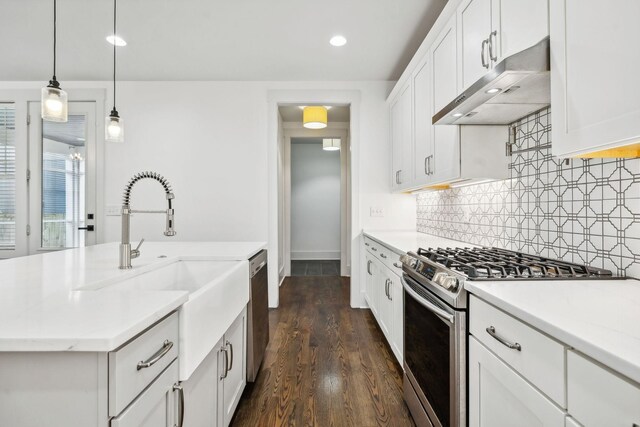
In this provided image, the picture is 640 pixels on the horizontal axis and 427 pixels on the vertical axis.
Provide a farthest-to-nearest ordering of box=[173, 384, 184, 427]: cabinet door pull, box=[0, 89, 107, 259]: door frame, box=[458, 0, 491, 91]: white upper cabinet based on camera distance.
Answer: box=[0, 89, 107, 259]: door frame < box=[458, 0, 491, 91]: white upper cabinet < box=[173, 384, 184, 427]: cabinet door pull

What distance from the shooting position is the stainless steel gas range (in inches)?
47.8

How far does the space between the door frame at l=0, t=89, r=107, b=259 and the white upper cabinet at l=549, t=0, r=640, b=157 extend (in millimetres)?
4231

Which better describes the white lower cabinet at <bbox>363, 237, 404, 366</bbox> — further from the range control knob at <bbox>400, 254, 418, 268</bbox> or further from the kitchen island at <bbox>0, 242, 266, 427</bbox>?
the kitchen island at <bbox>0, 242, 266, 427</bbox>

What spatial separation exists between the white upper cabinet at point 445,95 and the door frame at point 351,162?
154 cm

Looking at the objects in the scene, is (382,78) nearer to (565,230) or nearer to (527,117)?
(527,117)

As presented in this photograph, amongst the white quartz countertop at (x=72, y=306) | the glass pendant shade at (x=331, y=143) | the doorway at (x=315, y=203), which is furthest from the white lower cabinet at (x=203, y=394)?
the doorway at (x=315, y=203)

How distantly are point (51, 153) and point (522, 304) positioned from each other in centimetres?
471

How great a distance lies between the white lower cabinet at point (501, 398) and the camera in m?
0.82

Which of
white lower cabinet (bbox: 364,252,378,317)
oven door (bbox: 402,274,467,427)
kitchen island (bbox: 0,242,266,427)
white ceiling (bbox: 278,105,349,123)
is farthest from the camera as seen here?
white ceiling (bbox: 278,105,349,123)

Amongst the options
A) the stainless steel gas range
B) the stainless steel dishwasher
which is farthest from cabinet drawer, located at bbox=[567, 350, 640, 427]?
the stainless steel dishwasher

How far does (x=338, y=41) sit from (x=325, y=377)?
105 inches

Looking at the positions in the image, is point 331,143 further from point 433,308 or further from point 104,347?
point 104,347

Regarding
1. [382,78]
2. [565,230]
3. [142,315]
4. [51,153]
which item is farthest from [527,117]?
[51,153]

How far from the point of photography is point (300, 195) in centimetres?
725
